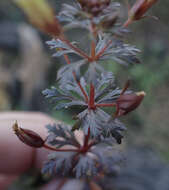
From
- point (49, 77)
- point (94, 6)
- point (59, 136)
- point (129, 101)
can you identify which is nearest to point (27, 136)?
point (59, 136)

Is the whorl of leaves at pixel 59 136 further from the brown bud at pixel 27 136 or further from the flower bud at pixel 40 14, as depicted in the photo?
the flower bud at pixel 40 14

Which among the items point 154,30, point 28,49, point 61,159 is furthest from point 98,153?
point 154,30

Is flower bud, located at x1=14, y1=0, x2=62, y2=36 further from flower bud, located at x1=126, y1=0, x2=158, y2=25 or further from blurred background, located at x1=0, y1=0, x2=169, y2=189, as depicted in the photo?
blurred background, located at x1=0, y1=0, x2=169, y2=189

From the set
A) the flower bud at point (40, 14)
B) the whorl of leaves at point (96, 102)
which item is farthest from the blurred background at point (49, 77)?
the flower bud at point (40, 14)

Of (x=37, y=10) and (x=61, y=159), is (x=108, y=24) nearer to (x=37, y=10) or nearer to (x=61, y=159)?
(x=37, y=10)

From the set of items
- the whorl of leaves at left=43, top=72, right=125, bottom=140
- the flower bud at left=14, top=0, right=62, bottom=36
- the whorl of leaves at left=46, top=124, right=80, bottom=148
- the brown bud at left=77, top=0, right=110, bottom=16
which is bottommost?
the whorl of leaves at left=46, top=124, right=80, bottom=148

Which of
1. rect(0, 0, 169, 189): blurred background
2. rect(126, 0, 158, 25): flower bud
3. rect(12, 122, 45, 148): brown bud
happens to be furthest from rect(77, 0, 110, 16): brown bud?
rect(0, 0, 169, 189): blurred background
